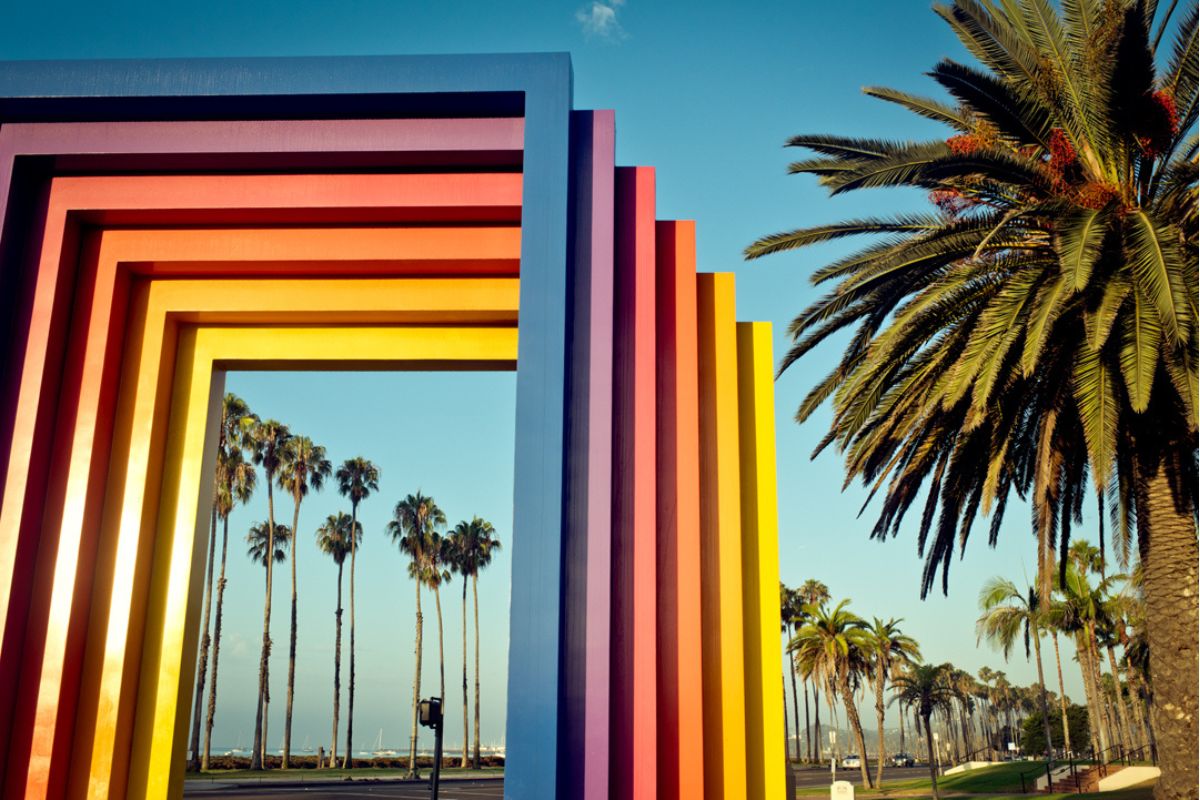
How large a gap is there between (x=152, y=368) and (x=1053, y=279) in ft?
33.4

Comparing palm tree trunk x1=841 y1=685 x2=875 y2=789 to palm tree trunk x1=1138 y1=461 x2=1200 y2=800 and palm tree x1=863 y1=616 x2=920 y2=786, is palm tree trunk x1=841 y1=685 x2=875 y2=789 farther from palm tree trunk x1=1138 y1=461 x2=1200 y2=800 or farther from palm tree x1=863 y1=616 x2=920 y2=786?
palm tree trunk x1=1138 y1=461 x2=1200 y2=800

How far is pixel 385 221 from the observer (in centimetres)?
802

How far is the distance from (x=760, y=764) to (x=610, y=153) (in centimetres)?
451

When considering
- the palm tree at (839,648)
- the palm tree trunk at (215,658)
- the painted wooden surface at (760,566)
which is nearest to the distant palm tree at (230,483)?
the palm tree trunk at (215,658)

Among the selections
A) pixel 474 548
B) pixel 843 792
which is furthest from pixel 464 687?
pixel 843 792

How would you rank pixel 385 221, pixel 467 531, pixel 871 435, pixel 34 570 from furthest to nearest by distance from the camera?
1. pixel 467 531
2. pixel 871 435
3. pixel 385 221
4. pixel 34 570

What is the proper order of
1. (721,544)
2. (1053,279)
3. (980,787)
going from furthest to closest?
1. (980,787)
2. (1053,279)
3. (721,544)

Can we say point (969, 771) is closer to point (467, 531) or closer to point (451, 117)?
point (467, 531)

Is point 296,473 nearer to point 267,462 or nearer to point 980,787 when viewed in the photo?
point 267,462

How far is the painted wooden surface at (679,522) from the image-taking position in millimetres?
6680

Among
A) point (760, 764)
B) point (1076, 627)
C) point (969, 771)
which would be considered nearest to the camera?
point (760, 764)

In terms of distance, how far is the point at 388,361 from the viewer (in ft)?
28.8

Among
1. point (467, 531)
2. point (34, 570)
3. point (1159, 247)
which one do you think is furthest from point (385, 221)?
point (467, 531)

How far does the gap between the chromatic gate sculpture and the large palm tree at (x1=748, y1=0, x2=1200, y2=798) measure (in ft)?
18.6
